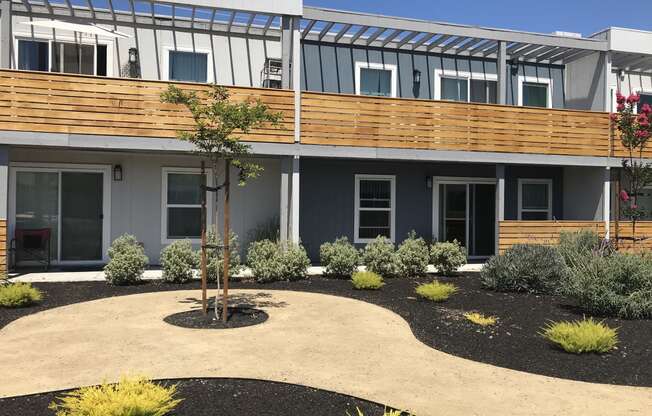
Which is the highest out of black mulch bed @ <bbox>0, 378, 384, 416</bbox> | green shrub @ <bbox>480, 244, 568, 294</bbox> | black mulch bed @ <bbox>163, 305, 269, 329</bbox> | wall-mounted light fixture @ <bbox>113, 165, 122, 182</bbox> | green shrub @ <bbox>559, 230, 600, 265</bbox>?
wall-mounted light fixture @ <bbox>113, 165, 122, 182</bbox>

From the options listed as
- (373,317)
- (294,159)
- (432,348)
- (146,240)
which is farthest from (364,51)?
(432,348)

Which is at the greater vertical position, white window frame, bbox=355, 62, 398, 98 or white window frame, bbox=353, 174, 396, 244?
white window frame, bbox=355, 62, 398, 98

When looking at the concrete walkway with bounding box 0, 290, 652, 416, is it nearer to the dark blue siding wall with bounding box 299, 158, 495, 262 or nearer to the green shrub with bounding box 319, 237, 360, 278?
the green shrub with bounding box 319, 237, 360, 278

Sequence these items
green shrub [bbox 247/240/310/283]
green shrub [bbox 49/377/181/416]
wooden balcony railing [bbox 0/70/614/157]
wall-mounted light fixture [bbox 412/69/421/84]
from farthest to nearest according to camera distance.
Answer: wall-mounted light fixture [bbox 412/69/421/84]
green shrub [bbox 247/240/310/283]
wooden balcony railing [bbox 0/70/614/157]
green shrub [bbox 49/377/181/416]

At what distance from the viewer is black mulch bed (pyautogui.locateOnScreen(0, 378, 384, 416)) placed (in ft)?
14.6

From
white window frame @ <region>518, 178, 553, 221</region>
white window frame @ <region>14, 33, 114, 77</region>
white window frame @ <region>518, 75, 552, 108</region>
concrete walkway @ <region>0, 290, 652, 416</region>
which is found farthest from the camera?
white window frame @ <region>518, 75, 552, 108</region>

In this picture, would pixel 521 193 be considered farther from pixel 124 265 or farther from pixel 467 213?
pixel 124 265

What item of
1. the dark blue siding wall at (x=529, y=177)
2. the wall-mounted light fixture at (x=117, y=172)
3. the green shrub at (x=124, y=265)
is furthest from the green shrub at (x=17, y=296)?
the dark blue siding wall at (x=529, y=177)

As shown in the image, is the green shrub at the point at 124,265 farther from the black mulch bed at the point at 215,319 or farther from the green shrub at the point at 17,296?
the black mulch bed at the point at 215,319

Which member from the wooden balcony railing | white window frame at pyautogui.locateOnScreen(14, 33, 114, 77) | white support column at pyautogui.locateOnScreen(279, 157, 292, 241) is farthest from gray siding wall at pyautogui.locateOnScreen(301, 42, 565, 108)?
white window frame at pyautogui.locateOnScreen(14, 33, 114, 77)

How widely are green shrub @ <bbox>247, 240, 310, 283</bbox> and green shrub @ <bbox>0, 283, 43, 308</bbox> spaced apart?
4206mm

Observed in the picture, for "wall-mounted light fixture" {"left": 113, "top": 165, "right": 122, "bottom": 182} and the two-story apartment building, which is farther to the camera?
"wall-mounted light fixture" {"left": 113, "top": 165, "right": 122, "bottom": 182}

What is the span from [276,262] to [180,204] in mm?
3900

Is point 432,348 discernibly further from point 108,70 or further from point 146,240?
point 108,70
